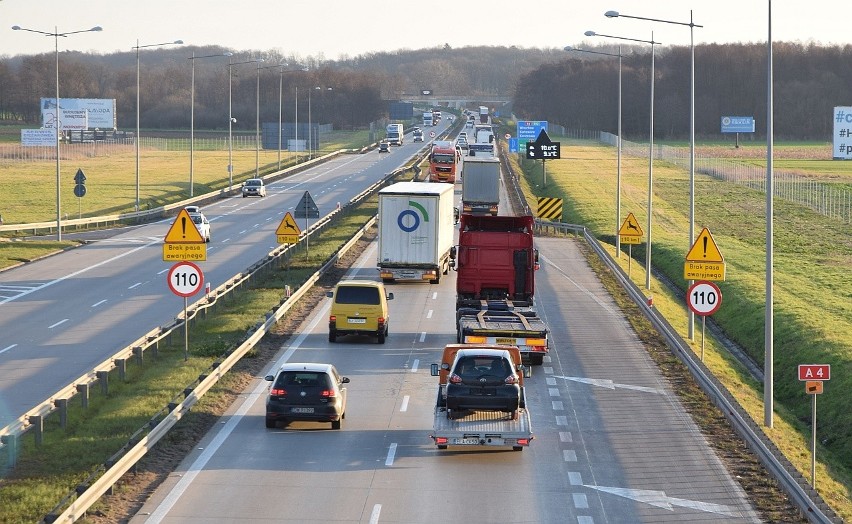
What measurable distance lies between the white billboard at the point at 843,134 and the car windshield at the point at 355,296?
96718mm

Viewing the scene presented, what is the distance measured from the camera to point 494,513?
60.3 ft

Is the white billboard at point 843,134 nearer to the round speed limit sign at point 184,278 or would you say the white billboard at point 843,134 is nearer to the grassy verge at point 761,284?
the grassy verge at point 761,284

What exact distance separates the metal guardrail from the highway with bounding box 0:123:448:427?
1391 cm

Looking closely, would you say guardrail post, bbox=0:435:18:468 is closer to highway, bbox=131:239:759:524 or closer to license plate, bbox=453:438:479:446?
highway, bbox=131:239:759:524

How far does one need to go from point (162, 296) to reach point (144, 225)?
98.4 ft

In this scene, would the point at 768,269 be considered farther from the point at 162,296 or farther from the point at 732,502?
the point at 162,296

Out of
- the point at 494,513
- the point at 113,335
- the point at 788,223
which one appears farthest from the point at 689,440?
the point at 788,223

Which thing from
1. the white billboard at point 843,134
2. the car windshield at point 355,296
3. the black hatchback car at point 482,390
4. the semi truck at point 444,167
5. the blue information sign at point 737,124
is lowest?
the black hatchback car at point 482,390

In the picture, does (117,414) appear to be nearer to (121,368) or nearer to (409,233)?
(121,368)

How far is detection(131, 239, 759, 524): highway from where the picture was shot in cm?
1848

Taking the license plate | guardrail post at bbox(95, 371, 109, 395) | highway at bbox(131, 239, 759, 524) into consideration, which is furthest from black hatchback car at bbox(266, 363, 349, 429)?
guardrail post at bbox(95, 371, 109, 395)

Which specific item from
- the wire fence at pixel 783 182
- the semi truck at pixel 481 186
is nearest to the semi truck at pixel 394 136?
the wire fence at pixel 783 182

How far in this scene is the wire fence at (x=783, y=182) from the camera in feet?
297

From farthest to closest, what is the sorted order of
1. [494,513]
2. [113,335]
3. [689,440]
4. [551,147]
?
[551,147] < [113,335] < [689,440] < [494,513]
